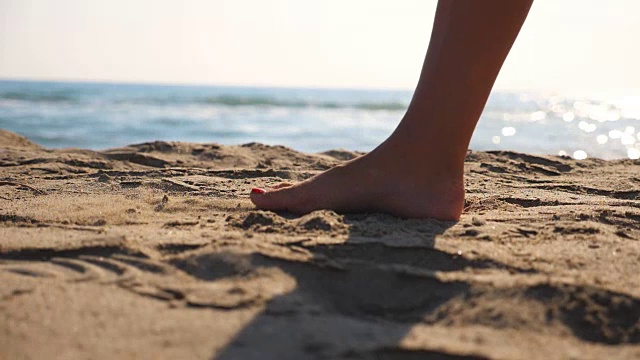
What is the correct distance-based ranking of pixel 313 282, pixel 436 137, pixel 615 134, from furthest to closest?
pixel 615 134 < pixel 436 137 < pixel 313 282

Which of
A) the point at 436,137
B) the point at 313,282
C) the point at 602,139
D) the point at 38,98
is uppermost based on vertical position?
the point at 436,137

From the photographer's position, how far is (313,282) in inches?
44.3

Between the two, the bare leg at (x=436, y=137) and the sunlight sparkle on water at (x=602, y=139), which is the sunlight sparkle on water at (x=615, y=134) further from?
the bare leg at (x=436, y=137)

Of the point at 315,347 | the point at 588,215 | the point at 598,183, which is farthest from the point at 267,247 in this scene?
the point at 598,183

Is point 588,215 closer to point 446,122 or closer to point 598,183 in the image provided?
point 446,122

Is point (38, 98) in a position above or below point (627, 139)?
below

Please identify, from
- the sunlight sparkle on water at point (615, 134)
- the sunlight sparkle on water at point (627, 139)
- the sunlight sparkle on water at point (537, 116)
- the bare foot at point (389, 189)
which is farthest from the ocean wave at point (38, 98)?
the bare foot at point (389, 189)

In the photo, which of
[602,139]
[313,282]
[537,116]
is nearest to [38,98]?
[537,116]

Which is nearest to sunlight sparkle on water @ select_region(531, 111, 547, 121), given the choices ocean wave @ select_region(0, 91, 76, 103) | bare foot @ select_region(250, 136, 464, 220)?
ocean wave @ select_region(0, 91, 76, 103)

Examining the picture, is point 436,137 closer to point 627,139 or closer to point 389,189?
point 389,189

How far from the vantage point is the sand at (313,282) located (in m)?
0.91

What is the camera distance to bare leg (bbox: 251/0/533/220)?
4.75 feet

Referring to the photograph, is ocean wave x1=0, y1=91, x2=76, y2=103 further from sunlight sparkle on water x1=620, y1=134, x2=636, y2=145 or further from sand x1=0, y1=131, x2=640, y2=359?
sand x1=0, y1=131, x2=640, y2=359

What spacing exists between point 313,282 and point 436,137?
0.59 metres
